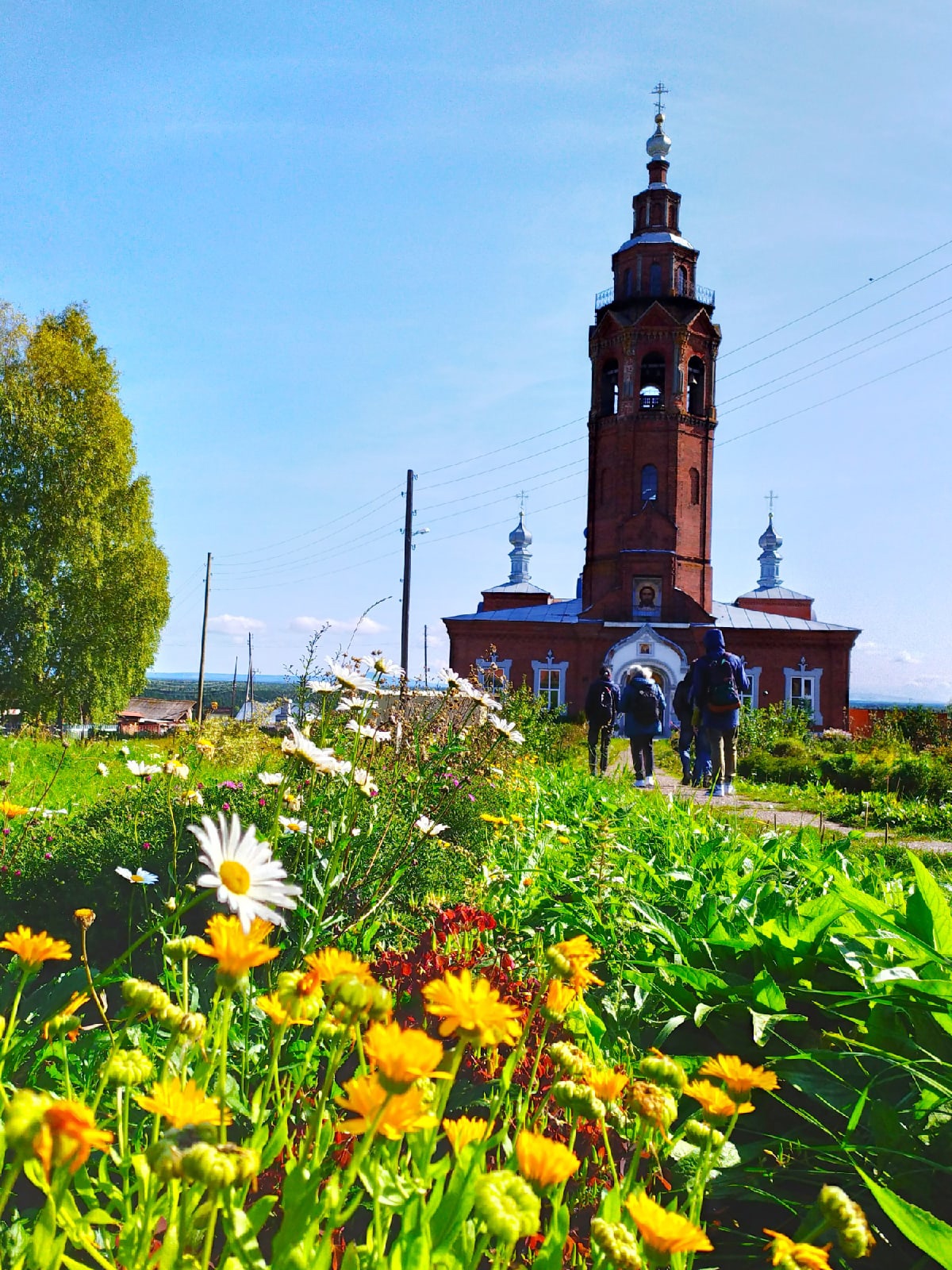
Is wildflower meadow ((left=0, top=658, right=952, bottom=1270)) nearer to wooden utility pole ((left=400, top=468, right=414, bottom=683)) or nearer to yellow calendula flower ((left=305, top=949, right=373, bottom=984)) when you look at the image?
yellow calendula flower ((left=305, top=949, right=373, bottom=984))

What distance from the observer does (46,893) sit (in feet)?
12.3

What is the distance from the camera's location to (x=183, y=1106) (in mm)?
Answer: 855

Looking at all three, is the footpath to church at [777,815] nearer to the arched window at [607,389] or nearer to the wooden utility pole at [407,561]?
the wooden utility pole at [407,561]

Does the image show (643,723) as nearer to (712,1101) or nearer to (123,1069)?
(712,1101)

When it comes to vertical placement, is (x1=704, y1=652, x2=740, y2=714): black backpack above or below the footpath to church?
above

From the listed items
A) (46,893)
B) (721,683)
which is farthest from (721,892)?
(721,683)

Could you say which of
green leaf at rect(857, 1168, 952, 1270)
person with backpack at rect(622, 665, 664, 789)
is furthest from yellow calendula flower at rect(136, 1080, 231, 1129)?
person with backpack at rect(622, 665, 664, 789)

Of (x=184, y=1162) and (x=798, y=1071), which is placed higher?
(x=184, y=1162)

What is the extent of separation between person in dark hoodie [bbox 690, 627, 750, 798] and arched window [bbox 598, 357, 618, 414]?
73.5 feet

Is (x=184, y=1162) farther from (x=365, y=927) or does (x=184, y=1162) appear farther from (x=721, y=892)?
(x=721, y=892)

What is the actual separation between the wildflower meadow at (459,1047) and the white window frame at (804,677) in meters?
27.6

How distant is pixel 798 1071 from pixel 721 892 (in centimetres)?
106

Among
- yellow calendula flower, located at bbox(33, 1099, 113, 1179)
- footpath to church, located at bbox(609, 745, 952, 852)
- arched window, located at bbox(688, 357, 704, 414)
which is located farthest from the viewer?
arched window, located at bbox(688, 357, 704, 414)

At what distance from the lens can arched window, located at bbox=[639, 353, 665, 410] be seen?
1181 inches
